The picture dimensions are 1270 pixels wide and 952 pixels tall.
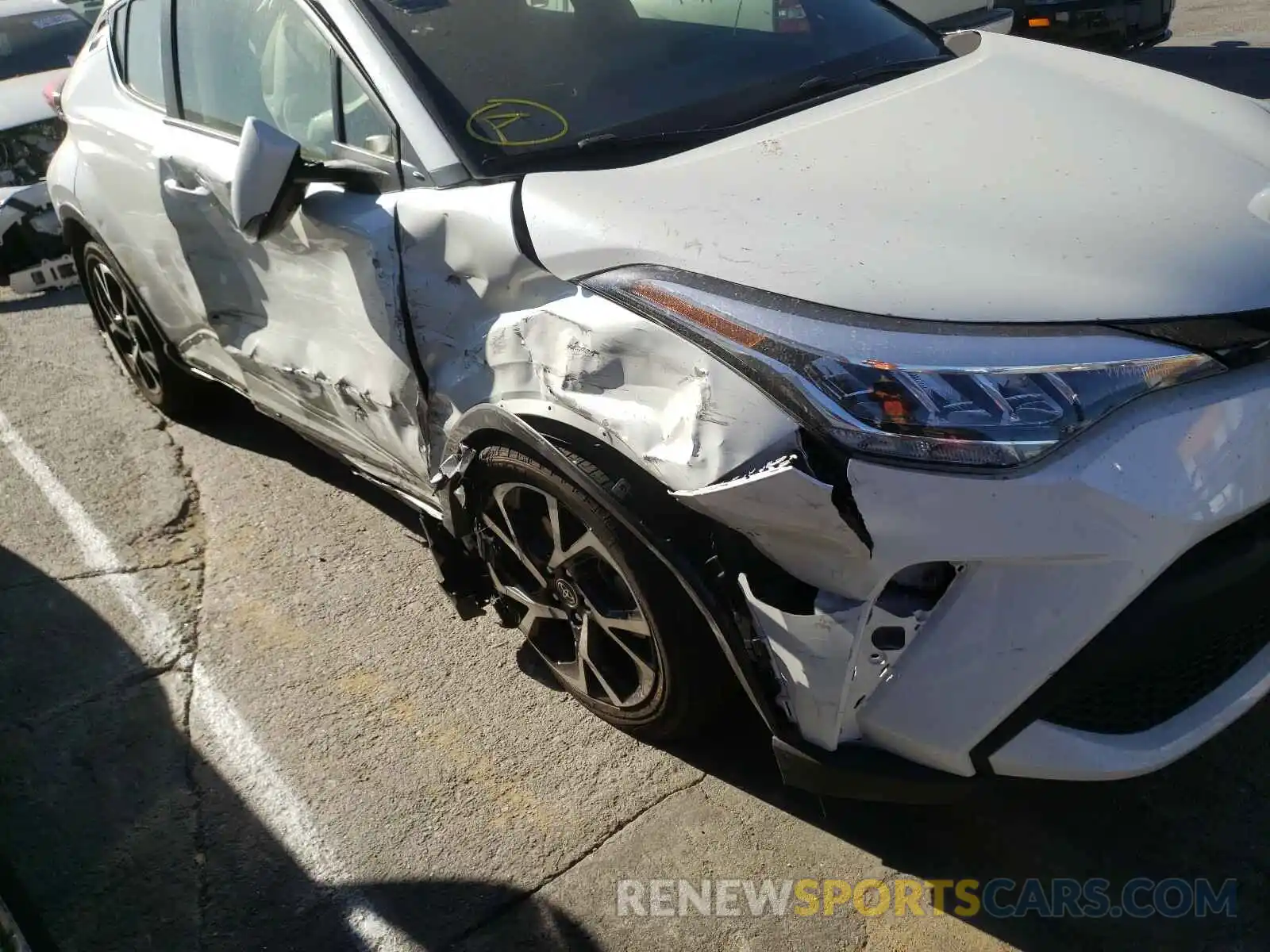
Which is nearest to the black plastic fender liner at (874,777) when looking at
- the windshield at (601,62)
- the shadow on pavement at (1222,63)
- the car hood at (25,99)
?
the windshield at (601,62)

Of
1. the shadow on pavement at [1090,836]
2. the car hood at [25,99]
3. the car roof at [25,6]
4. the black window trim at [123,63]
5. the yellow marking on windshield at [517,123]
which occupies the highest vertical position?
the yellow marking on windshield at [517,123]

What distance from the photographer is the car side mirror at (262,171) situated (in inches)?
100

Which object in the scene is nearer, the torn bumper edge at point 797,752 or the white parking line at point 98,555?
the torn bumper edge at point 797,752

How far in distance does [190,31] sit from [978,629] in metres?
3.08

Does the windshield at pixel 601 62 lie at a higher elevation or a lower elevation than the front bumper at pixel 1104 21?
higher

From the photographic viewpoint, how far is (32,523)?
4.15 m

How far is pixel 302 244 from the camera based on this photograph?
292 cm

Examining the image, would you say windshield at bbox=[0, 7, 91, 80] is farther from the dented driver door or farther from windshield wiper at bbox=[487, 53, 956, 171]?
windshield wiper at bbox=[487, 53, 956, 171]

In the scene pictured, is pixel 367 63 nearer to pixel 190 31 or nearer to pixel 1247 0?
pixel 190 31

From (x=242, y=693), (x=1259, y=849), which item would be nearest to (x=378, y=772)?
(x=242, y=693)

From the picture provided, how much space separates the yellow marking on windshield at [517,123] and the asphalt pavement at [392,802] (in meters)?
1.39

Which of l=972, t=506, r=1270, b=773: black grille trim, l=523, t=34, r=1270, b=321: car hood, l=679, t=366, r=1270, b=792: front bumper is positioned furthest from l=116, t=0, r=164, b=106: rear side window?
l=972, t=506, r=1270, b=773: black grille trim

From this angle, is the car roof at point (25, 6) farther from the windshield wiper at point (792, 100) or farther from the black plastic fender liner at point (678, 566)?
the black plastic fender liner at point (678, 566)

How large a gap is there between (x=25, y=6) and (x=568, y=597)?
279 inches
